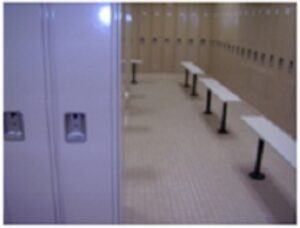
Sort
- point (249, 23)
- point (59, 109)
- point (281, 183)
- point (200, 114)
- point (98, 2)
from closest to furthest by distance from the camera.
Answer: point (98, 2)
point (59, 109)
point (281, 183)
point (200, 114)
point (249, 23)

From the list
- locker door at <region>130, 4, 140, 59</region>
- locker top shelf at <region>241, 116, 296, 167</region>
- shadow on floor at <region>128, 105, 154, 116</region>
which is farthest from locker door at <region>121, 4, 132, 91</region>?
locker door at <region>130, 4, 140, 59</region>

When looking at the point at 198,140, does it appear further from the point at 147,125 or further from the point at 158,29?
the point at 158,29

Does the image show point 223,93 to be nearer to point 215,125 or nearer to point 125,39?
point 215,125

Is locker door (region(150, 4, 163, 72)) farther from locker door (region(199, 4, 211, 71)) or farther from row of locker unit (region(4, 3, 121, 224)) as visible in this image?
row of locker unit (region(4, 3, 121, 224))

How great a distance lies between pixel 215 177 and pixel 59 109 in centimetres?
231

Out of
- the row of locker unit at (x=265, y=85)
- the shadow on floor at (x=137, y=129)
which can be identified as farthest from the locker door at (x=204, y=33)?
the shadow on floor at (x=137, y=129)

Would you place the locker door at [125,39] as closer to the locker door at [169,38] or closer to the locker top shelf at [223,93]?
the locker top shelf at [223,93]

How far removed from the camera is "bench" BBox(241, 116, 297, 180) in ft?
8.70

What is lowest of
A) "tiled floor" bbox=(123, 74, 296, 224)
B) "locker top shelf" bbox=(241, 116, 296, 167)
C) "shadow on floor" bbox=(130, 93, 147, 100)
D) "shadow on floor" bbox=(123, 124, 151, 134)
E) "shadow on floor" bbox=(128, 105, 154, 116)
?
"tiled floor" bbox=(123, 74, 296, 224)

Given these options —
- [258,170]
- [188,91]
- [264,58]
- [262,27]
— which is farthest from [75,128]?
[188,91]

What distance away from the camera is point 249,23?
611 cm

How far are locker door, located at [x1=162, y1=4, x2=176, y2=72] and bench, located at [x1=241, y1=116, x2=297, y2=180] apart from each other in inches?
239

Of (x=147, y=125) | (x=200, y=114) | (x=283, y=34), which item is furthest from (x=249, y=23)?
(x=147, y=125)

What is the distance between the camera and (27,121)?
142 centimetres
